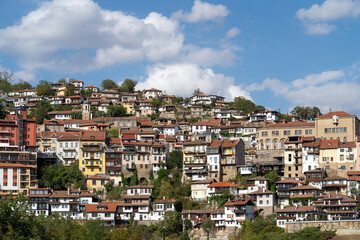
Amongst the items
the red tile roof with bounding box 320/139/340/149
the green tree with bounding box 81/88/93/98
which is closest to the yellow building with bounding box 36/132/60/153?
the red tile roof with bounding box 320/139/340/149

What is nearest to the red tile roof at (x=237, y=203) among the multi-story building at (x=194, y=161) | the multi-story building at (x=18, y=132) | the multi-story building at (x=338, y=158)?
the multi-story building at (x=194, y=161)

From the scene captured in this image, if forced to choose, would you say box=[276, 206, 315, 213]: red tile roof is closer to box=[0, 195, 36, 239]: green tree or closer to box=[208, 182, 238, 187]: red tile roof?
box=[208, 182, 238, 187]: red tile roof

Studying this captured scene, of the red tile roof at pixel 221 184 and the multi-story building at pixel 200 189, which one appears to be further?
the multi-story building at pixel 200 189

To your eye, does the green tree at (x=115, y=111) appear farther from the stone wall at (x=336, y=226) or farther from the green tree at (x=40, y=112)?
the stone wall at (x=336, y=226)

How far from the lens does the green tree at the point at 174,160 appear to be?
9584 cm

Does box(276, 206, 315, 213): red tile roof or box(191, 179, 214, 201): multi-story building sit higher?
box(191, 179, 214, 201): multi-story building

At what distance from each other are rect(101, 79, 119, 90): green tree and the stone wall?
93.6 meters

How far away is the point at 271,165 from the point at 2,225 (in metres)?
51.6

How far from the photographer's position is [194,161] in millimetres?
94500

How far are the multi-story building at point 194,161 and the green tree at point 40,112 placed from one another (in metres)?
43.0

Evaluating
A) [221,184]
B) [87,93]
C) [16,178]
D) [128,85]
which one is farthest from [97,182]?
[128,85]

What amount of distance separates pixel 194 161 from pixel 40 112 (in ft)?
155

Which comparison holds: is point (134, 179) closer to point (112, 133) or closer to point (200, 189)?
point (200, 189)

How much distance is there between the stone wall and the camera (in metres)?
73.6
